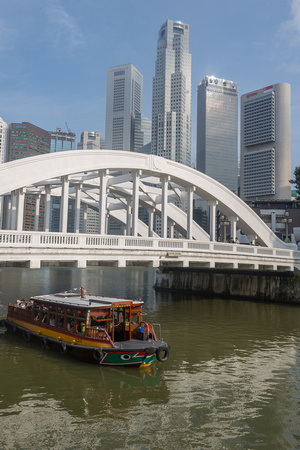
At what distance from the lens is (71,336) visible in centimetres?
1630

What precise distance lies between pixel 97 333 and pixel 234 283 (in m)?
26.3

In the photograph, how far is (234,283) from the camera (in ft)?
130

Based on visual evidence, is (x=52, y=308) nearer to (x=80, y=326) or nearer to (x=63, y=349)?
(x=80, y=326)

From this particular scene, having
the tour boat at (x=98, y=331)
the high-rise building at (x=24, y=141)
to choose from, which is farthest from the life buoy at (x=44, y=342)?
the high-rise building at (x=24, y=141)

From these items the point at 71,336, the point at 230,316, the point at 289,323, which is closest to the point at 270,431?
the point at 71,336

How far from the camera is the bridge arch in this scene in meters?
22.8

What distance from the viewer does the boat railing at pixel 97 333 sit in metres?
15.4

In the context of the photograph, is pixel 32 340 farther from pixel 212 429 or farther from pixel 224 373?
pixel 212 429

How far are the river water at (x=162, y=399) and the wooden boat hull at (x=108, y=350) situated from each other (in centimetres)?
31

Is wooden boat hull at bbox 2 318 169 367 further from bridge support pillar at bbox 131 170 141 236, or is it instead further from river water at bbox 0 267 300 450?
bridge support pillar at bbox 131 170 141 236

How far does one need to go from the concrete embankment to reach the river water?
15.5 m

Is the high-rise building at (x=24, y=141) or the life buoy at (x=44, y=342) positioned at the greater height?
the high-rise building at (x=24, y=141)

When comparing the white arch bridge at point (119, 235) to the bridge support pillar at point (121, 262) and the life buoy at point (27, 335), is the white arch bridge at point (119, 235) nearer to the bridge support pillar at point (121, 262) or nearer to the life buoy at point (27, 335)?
the bridge support pillar at point (121, 262)

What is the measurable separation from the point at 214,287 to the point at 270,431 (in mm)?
32091
